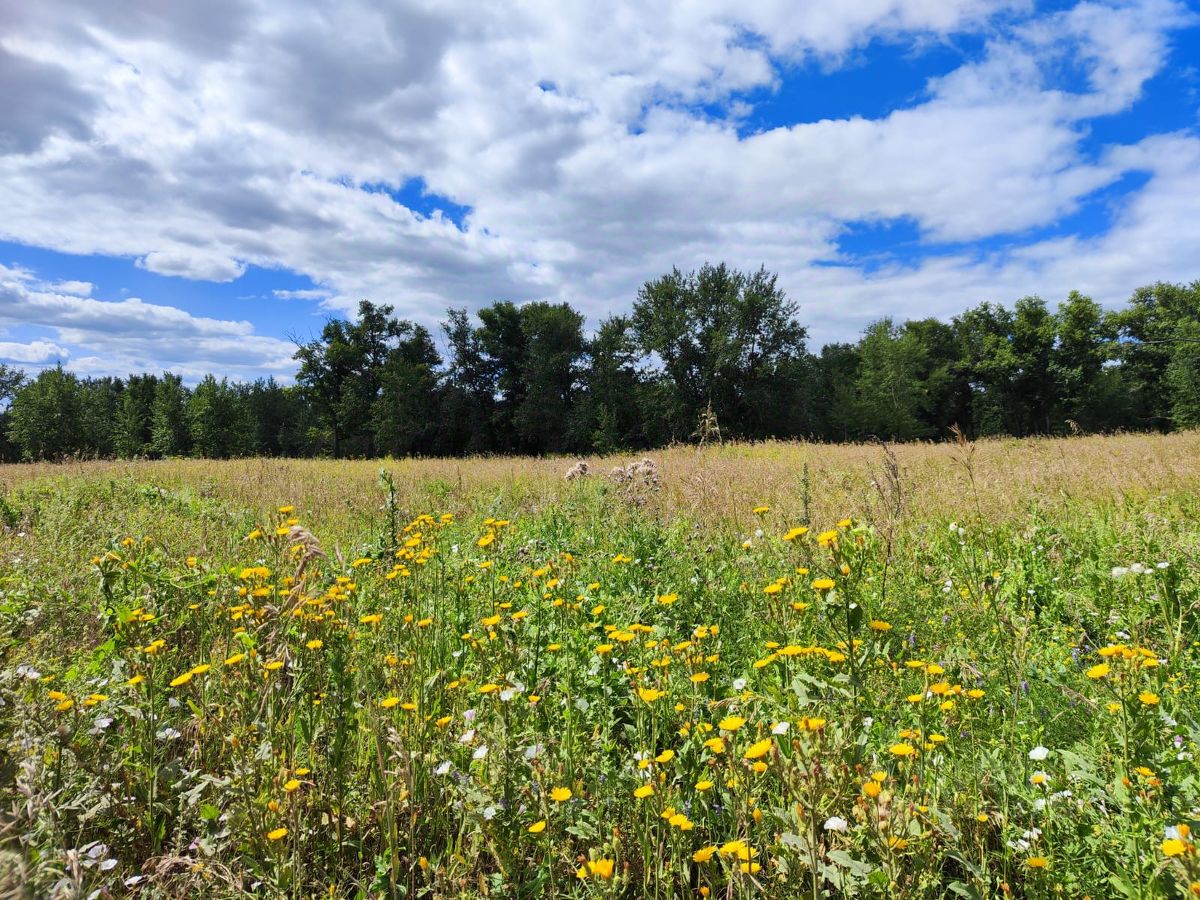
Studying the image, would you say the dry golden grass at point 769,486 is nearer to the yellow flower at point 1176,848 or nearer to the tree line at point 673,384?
the yellow flower at point 1176,848

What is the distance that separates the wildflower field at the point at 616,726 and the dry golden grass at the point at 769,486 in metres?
1.43

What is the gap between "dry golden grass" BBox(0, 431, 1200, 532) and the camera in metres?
5.61

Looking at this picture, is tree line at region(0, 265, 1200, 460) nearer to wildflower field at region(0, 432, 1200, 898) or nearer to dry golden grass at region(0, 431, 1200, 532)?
dry golden grass at region(0, 431, 1200, 532)

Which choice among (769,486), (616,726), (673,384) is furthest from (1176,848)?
(673,384)

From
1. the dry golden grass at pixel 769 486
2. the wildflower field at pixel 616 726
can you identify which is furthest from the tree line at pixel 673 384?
the wildflower field at pixel 616 726

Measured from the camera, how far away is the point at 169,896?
163 centimetres

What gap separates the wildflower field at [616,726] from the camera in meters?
1.45

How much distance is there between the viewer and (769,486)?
7.17 meters

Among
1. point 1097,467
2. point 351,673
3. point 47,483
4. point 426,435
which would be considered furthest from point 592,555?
point 426,435

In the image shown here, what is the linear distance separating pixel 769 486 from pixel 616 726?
518cm

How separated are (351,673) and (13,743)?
103 cm

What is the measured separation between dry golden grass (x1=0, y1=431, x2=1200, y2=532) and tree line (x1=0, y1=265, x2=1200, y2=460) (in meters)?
21.7

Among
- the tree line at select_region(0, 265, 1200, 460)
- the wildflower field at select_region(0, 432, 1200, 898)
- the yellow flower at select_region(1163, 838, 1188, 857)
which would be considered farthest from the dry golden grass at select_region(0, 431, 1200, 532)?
the tree line at select_region(0, 265, 1200, 460)

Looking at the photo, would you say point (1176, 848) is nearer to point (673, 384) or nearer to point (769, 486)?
point (769, 486)
